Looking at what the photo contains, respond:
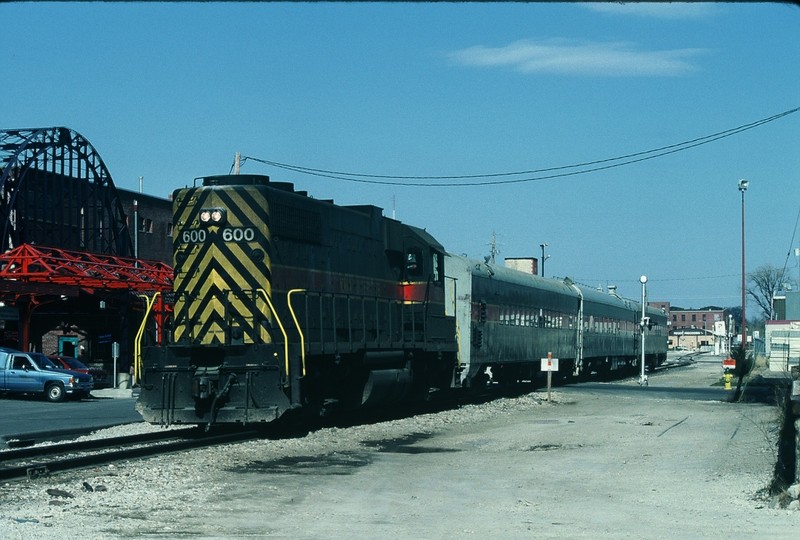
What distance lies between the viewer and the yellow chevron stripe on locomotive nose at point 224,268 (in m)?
17.8

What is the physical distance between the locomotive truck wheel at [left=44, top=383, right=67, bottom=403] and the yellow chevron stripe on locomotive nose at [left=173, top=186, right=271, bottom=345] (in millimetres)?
18238

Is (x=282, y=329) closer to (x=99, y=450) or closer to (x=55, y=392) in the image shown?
(x=99, y=450)

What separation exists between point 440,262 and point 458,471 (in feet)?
36.4

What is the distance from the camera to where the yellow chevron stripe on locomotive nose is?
17.8 m

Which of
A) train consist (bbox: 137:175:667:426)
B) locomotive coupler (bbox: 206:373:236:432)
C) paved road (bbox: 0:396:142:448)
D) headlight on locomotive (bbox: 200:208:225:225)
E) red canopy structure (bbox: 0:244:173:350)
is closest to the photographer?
locomotive coupler (bbox: 206:373:236:432)

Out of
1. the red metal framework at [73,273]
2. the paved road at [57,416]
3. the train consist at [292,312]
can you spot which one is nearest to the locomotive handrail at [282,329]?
the train consist at [292,312]

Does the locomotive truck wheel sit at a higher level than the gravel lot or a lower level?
lower

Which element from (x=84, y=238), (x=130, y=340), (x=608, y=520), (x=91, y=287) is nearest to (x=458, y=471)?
(x=608, y=520)

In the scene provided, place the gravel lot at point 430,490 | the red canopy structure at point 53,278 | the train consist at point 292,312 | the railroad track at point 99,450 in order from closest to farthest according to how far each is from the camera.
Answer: the gravel lot at point 430,490, the railroad track at point 99,450, the train consist at point 292,312, the red canopy structure at point 53,278

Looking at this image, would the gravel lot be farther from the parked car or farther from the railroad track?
the parked car

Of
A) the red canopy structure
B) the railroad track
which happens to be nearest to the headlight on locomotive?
the railroad track

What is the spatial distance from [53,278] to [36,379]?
5935 millimetres

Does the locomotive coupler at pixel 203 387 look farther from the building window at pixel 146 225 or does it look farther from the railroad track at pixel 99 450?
the building window at pixel 146 225

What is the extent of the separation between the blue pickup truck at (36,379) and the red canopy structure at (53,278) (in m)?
3.22
